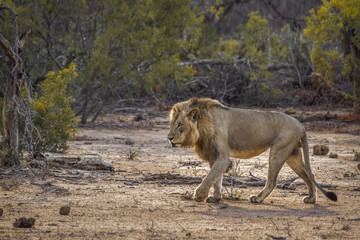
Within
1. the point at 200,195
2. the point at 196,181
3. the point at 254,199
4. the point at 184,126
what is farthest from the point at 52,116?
the point at 254,199

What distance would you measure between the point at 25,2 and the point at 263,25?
50.0ft

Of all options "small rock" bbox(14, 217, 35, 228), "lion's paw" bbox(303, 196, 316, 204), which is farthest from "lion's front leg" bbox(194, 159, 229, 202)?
"small rock" bbox(14, 217, 35, 228)

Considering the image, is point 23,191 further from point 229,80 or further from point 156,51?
point 229,80

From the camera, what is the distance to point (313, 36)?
16.9m

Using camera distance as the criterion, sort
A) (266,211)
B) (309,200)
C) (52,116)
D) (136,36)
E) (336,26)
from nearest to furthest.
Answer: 1. (266,211)
2. (309,200)
3. (52,116)
4. (136,36)
5. (336,26)

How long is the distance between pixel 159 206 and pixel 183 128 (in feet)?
3.56

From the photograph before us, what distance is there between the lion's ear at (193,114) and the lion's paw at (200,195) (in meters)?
0.95

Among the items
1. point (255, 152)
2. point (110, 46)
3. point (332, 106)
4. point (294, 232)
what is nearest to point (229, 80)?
point (332, 106)

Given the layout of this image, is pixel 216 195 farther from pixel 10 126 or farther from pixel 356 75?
pixel 356 75

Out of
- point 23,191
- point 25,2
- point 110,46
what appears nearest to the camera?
point 23,191

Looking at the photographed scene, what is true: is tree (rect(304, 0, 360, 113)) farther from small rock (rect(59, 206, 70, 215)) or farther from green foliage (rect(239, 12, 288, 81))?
small rock (rect(59, 206, 70, 215))

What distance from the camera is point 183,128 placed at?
22.8 ft

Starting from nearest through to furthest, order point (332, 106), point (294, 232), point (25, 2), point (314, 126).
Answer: point (294, 232) → point (25, 2) → point (314, 126) → point (332, 106)

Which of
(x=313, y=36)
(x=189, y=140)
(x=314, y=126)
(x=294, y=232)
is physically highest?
(x=313, y=36)
